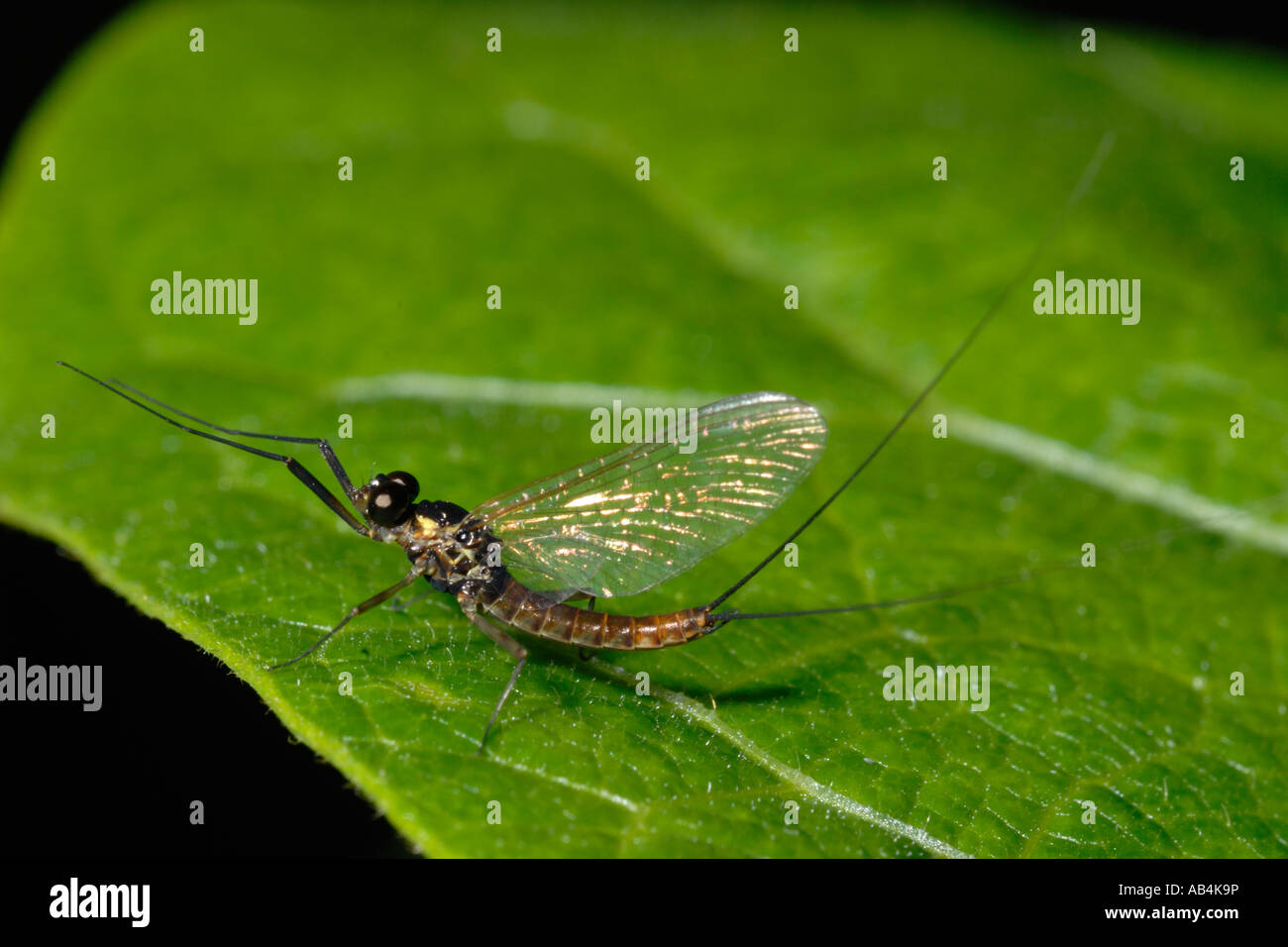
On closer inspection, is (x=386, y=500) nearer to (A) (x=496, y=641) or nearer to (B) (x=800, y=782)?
(A) (x=496, y=641)

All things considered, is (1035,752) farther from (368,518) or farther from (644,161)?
(644,161)

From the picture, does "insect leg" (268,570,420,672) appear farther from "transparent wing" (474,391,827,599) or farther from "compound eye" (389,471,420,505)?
"transparent wing" (474,391,827,599)

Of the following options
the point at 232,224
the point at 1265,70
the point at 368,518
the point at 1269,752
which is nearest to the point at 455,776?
the point at 368,518

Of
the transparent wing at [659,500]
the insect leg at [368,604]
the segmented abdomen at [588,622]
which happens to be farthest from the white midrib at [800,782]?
the insect leg at [368,604]

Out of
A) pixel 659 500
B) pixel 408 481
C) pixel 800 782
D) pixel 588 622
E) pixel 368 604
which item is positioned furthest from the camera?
pixel 659 500

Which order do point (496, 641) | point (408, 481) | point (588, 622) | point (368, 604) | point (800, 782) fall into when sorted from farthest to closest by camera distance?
point (408, 481) → point (588, 622) → point (496, 641) → point (368, 604) → point (800, 782)

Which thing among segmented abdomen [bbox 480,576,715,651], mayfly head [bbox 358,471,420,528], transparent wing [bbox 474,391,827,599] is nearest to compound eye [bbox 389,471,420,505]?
mayfly head [bbox 358,471,420,528]

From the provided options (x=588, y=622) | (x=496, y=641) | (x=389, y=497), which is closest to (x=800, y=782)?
(x=588, y=622)
